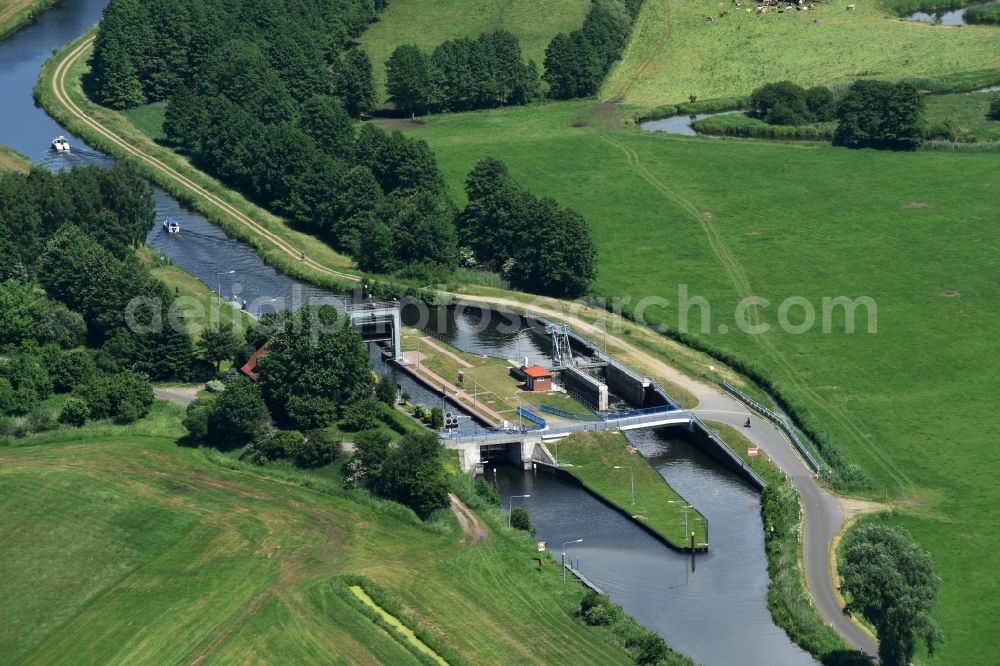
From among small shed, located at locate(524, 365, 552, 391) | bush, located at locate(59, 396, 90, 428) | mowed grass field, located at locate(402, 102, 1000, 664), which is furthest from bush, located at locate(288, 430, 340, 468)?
mowed grass field, located at locate(402, 102, 1000, 664)

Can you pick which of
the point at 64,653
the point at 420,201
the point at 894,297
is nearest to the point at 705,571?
the point at 64,653

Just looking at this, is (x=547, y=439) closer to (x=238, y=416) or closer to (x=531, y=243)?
(x=238, y=416)

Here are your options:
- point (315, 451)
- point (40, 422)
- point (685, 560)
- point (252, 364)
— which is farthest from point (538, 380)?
point (40, 422)

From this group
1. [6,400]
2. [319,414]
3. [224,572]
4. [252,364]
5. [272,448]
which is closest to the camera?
[224,572]

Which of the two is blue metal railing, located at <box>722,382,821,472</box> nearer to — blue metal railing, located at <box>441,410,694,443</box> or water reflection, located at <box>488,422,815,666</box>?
water reflection, located at <box>488,422,815,666</box>

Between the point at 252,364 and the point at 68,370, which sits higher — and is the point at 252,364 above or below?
below

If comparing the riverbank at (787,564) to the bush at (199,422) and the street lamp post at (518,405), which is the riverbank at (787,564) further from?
the bush at (199,422)

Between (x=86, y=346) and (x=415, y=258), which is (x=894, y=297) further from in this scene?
(x=86, y=346)

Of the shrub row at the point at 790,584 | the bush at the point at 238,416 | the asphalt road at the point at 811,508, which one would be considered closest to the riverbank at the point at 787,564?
the shrub row at the point at 790,584
